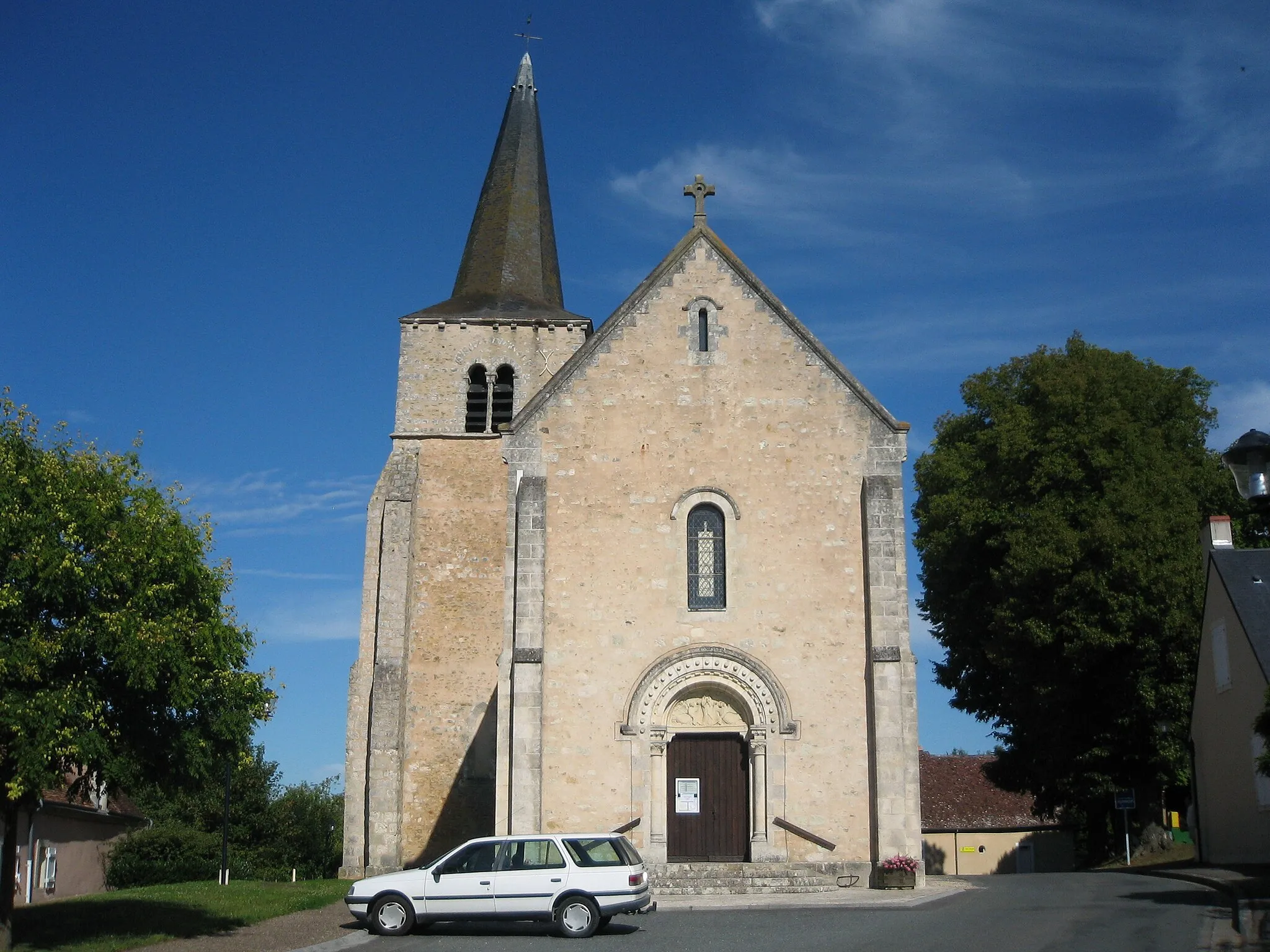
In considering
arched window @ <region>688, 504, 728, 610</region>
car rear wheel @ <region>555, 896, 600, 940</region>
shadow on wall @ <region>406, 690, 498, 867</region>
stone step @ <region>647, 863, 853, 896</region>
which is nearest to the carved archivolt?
arched window @ <region>688, 504, 728, 610</region>

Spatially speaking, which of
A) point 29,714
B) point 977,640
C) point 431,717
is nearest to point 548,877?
point 29,714

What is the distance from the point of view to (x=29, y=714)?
14.4 m

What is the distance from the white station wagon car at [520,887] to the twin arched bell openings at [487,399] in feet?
54.4

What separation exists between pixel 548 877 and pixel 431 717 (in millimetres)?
13506

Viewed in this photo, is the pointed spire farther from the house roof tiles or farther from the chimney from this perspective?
the house roof tiles

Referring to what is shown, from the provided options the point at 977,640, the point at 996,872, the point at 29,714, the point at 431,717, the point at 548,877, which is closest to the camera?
the point at 29,714

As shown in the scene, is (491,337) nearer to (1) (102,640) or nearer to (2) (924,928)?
(1) (102,640)

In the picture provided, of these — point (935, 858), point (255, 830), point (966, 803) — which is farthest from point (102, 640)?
point (966, 803)

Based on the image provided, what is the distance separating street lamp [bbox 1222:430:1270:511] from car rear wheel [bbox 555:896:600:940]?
9.46 meters

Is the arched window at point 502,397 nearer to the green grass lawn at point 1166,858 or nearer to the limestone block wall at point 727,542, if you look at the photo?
the limestone block wall at point 727,542

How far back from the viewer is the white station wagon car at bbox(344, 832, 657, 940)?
15641 millimetres

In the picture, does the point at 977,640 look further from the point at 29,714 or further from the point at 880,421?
the point at 29,714

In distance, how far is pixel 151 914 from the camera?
19.1 m

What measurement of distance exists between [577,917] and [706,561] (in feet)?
26.1
